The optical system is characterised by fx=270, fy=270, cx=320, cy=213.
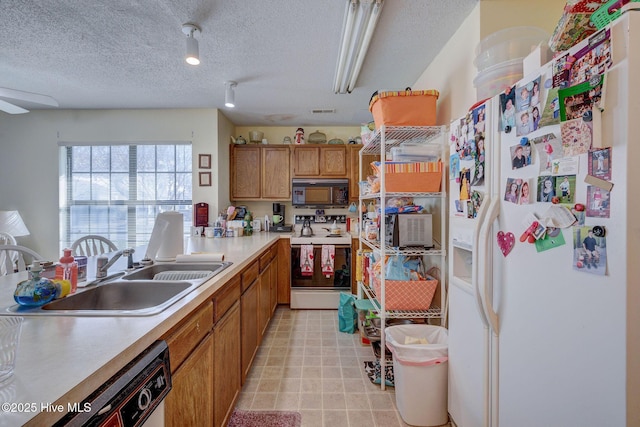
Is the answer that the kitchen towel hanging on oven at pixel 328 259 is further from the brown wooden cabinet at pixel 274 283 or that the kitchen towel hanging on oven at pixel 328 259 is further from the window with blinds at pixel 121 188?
the window with blinds at pixel 121 188

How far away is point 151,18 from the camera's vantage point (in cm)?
170

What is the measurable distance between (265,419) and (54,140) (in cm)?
405

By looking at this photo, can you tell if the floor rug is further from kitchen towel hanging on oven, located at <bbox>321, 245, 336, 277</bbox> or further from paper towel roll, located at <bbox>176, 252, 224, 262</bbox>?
kitchen towel hanging on oven, located at <bbox>321, 245, 336, 277</bbox>

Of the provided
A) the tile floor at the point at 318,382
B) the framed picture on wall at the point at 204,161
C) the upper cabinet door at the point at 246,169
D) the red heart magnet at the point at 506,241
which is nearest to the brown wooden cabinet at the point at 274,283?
the tile floor at the point at 318,382

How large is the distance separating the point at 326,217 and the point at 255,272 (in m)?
1.98

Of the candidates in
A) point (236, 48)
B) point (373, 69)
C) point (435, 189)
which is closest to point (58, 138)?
point (236, 48)

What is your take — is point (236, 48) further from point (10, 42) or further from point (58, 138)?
point (58, 138)

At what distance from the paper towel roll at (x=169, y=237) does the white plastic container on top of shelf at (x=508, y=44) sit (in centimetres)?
202

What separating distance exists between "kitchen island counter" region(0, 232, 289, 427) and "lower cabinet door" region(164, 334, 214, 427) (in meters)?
0.21

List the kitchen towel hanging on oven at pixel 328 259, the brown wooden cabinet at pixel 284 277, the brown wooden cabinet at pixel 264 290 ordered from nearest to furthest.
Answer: the brown wooden cabinet at pixel 264 290 → the kitchen towel hanging on oven at pixel 328 259 → the brown wooden cabinet at pixel 284 277

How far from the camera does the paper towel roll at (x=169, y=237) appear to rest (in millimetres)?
1732

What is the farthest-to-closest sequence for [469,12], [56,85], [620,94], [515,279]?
[56,85] → [469,12] → [515,279] → [620,94]

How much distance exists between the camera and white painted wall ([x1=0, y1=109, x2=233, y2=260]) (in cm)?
→ 331

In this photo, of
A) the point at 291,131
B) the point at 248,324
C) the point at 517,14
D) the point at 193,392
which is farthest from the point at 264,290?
the point at 517,14
